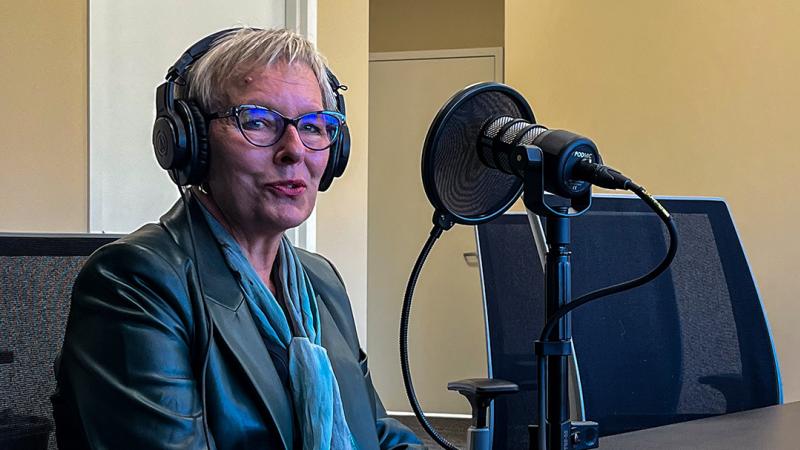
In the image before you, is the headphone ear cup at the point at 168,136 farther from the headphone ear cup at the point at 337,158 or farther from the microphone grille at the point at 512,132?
the microphone grille at the point at 512,132

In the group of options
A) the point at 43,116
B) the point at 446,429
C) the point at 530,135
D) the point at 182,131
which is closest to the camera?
the point at 530,135

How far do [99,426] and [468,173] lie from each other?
1.62ft

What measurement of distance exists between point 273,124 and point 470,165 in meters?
0.27

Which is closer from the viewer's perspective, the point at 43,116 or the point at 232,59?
the point at 232,59

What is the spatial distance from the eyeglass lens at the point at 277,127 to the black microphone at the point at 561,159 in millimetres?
272

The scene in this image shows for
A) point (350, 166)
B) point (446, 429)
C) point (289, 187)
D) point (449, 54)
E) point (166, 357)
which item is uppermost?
point (449, 54)

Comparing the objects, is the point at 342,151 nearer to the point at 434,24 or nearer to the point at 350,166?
the point at 350,166

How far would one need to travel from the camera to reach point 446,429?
5.38 m

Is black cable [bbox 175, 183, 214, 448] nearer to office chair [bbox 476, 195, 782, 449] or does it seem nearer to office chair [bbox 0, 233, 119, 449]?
office chair [bbox 0, 233, 119, 449]

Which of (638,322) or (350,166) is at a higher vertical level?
(350,166)

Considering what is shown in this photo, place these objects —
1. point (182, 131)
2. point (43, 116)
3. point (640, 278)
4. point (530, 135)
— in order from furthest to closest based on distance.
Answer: point (43, 116) → point (182, 131) → point (530, 135) → point (640, 278)

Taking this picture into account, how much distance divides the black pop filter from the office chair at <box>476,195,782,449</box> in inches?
37.4

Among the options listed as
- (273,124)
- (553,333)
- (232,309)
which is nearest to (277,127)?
(273,124)

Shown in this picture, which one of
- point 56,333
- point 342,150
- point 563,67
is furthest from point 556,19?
point 56,333
